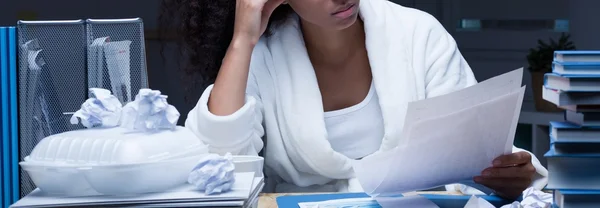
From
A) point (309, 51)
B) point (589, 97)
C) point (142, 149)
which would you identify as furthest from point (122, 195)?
point (309, 51)

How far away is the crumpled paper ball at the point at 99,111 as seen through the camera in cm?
81

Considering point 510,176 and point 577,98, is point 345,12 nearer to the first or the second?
point 510,176

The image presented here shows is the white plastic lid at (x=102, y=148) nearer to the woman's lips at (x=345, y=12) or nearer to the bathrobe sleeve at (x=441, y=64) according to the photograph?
the woman's lips at (x=345, y=12)

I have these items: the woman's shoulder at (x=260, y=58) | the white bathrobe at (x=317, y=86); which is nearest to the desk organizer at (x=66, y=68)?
the white bathrobe at (x=317, y=86)

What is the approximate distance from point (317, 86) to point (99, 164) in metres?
0.79

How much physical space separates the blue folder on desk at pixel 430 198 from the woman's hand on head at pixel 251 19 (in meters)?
0.43

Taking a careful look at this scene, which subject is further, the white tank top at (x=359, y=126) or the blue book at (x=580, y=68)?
the white tank top at (x=359, y=126)

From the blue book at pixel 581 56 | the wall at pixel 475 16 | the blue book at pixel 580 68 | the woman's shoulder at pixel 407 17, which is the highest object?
the blue book at pixel 581 56

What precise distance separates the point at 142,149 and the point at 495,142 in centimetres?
42

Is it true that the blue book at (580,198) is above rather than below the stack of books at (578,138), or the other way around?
below

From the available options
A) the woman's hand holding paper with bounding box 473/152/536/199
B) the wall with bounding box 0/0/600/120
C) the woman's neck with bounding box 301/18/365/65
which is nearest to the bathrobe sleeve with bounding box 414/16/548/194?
the woman's neck with bounding box 301/18/365/65

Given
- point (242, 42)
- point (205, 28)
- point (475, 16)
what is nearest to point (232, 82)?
point (242, 42)

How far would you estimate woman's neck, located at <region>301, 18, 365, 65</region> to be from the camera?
1575mm

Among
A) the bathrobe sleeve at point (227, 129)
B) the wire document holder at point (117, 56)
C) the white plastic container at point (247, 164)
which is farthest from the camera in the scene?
the bathrobe sleeve at point (227, 129)
